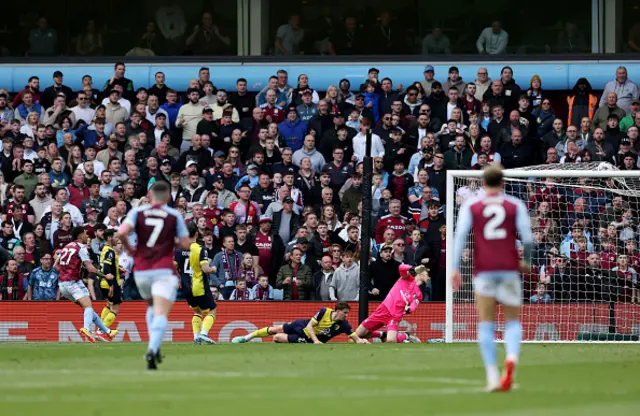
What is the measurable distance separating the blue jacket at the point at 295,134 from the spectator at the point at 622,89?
6.14m

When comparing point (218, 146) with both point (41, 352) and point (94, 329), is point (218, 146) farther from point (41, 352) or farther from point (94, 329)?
point (41, 352)

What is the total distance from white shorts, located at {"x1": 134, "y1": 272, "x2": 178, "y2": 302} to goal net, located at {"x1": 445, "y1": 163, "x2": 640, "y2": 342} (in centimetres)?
817

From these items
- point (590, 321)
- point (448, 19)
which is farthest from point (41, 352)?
point (448, 19)

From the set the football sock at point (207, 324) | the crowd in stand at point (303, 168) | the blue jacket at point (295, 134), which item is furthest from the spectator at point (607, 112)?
the football sock at point (207, 324)

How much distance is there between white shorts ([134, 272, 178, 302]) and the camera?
1273cm

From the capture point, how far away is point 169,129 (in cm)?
Result: 2611

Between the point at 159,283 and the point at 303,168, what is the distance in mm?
11660

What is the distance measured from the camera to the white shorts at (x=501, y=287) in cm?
1074

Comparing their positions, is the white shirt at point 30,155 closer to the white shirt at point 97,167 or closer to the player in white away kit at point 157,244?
the white shirt at point 97,167

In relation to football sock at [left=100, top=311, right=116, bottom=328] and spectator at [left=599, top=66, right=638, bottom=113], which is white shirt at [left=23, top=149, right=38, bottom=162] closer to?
football sock at [left=100, top=311, right=116, bottom=328]

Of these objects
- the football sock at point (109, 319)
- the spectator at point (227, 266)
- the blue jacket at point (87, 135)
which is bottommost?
the football sock at point (109, 319)

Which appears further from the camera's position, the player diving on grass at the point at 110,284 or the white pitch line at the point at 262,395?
the player diving on grass at the point at 110,284

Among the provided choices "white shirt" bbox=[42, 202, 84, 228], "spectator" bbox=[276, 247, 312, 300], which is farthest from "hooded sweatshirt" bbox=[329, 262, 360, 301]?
"white shirt" bbox=[42, 202, 84, 228]

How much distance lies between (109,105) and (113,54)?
11.4 ft
